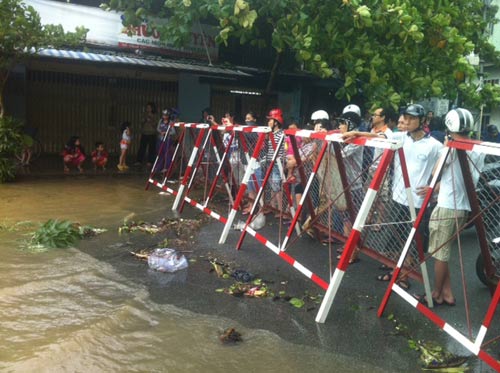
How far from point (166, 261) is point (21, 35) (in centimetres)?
625

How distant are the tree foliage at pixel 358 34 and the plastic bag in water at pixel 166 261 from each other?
15.1ft

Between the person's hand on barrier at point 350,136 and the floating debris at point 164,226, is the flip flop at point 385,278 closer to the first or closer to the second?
the person's hand on barrier at point 350,136

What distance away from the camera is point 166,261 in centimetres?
531

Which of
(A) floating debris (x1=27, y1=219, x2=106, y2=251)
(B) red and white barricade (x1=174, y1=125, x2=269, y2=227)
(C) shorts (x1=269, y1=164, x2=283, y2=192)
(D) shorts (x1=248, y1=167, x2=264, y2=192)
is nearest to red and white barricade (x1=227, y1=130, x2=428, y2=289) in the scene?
(C) shorts (x1=269, y1=164, x2=283, y2=192)

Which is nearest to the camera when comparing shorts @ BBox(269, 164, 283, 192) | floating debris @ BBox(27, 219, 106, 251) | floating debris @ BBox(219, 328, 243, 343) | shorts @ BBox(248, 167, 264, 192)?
floating debris @ BBox(219, 328, 243, 343)

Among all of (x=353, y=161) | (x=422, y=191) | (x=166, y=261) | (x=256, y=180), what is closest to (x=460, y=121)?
(x=422, y=191)

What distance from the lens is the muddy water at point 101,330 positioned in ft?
11.2

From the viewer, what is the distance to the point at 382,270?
18.4ft

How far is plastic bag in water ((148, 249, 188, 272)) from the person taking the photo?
5.28m

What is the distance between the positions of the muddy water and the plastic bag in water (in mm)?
399

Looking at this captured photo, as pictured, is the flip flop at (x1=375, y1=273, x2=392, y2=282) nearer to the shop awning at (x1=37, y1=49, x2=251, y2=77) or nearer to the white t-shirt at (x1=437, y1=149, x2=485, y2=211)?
the white t-shirt at (x1=437, y1=149, x2=485, y2=211)

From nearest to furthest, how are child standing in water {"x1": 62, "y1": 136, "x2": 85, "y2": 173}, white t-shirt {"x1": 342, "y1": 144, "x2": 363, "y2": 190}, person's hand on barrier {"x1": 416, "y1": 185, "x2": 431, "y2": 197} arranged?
person's hand on barrier {"x1": 416, "y1": 185, "x2": 431, "y2": 197}, white t-shirt {"x1": 342, "y1": 144, "x2": 363, "y2": 190}, child standing in water {"x1": 62, "y1": 136, "x2": 85, "y2": 173}

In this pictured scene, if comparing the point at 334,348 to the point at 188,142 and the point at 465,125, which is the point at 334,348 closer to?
the point at 465,125

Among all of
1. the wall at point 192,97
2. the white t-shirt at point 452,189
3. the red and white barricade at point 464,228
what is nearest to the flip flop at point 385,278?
the red and white barricade at point 464,228
